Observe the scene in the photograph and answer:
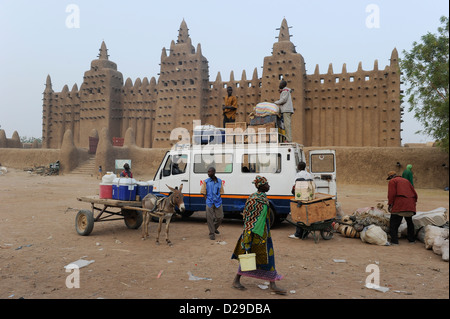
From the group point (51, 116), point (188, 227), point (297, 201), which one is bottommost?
point (188, 227)

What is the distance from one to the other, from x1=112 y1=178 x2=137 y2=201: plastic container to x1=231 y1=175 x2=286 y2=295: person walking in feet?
14.5

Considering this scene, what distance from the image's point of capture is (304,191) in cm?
789

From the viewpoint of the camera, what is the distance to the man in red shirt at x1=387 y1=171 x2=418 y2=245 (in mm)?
7422

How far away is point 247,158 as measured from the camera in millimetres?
9852

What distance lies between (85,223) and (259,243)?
5568mm

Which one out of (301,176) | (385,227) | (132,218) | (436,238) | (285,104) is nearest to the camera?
(436,238)

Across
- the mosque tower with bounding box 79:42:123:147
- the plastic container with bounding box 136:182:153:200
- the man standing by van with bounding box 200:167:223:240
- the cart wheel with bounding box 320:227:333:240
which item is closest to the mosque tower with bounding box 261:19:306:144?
the mosque tower with bounding box 79:42:123:147

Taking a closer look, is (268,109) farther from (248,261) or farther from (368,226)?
(248,261)

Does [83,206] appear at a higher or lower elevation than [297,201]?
lower

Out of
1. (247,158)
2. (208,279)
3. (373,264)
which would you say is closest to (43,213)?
(247,158)

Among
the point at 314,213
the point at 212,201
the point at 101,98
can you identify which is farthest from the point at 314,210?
the point at 101,98
